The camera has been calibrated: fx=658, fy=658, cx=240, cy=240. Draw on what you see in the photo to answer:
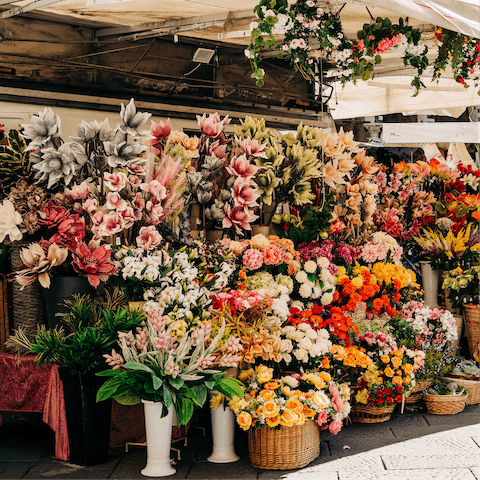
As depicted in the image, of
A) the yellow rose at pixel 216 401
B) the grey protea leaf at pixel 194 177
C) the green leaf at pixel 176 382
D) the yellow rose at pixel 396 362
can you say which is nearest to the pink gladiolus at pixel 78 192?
the grey protea leaf at pixel 194 177

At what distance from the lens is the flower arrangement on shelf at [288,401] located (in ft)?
13.0

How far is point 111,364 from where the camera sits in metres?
3.81

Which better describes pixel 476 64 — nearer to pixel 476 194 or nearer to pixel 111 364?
pixel 476 194

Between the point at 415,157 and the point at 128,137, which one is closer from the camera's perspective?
the point at 128,137

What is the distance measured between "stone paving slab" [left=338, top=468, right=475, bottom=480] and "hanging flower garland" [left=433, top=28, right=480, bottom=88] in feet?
9.70

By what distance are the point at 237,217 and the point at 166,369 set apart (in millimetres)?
1337

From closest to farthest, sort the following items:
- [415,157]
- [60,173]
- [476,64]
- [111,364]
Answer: [111,364]
[60,173]
[476,64]
[415,157]

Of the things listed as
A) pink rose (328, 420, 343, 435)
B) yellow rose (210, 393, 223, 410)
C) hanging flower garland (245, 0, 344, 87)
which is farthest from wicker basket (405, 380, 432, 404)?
hanging flower garland (245, 0, 344, 87)

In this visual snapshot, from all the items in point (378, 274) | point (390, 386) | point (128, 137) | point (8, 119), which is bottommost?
point (390, 386)

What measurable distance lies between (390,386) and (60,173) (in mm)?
2831

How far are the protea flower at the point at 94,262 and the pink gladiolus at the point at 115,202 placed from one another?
265 mm

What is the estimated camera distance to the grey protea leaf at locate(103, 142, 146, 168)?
4160 millimetres

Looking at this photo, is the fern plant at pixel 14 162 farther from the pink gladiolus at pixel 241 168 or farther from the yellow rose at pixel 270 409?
the yellow rose at pixel 270 409

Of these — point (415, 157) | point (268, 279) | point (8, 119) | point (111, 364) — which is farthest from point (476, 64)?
point (415, 157)
